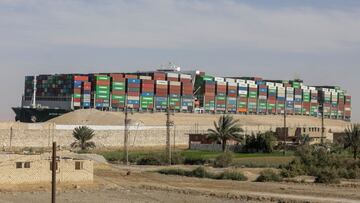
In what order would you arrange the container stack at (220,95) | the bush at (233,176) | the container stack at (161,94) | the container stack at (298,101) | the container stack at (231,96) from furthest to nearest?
the container stack at (298,101) → the container stack at (231,96) → the container stack at (220,95) → the container stack at (161,94) → the bush at (233,176)

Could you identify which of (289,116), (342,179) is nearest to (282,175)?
(342,179)

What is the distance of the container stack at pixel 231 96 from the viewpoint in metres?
158

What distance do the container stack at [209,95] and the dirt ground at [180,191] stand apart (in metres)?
114

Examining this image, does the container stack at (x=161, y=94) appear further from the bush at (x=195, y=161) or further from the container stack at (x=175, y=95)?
the bush at (x=195, y=161)

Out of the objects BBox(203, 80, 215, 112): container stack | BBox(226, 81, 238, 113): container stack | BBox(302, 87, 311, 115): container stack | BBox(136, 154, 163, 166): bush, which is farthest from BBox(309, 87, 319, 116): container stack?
BBox(136, 154, 163, 166): bush

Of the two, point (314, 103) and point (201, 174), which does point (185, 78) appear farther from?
point (201, 174)

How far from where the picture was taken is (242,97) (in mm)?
161375

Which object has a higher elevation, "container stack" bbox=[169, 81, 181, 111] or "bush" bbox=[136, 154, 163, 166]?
"container stack" bbox=[169, 81, 181, 111]

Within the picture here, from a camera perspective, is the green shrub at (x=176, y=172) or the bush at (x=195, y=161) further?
the bush at (x=195, y=161)

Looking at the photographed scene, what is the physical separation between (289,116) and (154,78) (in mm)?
46534

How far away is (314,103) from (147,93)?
65.9 meters

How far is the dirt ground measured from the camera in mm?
29094

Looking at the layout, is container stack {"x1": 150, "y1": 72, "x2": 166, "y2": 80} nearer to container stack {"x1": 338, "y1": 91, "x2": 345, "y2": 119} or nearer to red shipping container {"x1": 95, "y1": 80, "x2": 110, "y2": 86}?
red shipping container {"x1": 95, "y1": 80, "x2": 110, "y2": 86}

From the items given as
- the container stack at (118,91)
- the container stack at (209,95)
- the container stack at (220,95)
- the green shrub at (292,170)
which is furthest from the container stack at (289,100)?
the green shrub at (292,170)
